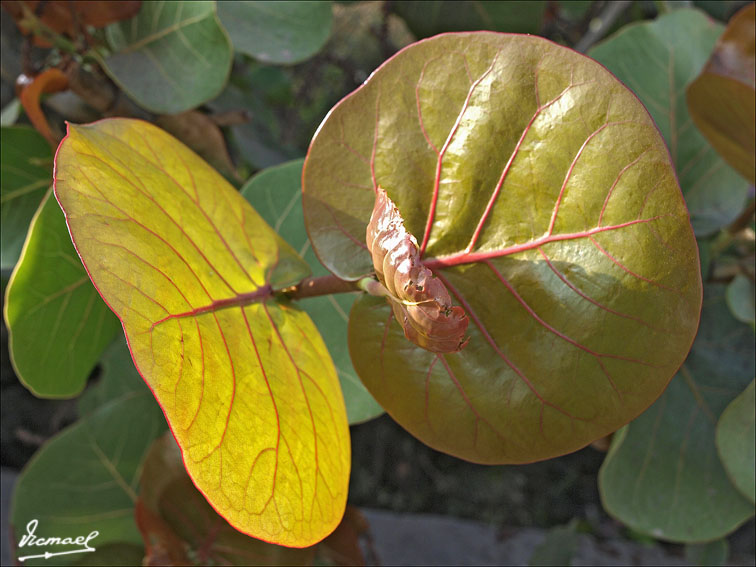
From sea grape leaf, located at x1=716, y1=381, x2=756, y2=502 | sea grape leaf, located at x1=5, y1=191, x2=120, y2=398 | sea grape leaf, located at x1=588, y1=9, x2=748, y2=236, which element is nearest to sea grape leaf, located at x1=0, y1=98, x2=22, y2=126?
sea grape leaf, located at x1=5, y1=191, x2=120, y2=398

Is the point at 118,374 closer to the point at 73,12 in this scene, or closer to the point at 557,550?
the point at 73,12

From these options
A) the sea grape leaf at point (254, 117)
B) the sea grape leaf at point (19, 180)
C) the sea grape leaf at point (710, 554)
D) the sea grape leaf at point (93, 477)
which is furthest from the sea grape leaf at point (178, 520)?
the sea grape leaf at point (710, 554)

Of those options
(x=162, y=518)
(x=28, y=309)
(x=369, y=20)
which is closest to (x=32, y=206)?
(x=28, y=309)

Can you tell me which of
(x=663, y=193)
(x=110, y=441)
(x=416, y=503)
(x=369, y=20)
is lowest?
(x=416, y=503)

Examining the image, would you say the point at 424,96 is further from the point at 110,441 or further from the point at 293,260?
the point at 110,441

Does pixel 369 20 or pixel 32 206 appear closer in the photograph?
pixel 32 206

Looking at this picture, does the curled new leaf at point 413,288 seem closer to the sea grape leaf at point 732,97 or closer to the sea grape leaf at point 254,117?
the sea grape leaf at point 732,97

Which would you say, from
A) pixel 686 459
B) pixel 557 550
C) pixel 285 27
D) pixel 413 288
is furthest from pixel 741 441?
pixel 285 27
